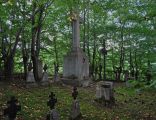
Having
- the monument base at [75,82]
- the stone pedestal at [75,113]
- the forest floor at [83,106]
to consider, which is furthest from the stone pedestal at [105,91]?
the monument base at [75,82]

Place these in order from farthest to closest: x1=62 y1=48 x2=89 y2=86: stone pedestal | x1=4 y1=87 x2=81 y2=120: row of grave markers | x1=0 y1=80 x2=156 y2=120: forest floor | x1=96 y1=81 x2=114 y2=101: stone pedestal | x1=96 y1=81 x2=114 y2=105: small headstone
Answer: x1=62 y1=48 x2=89 y2=86: stone pedestal → x1=96 y1=81 x2=114 y2=101: stone pedestal → x1=96 y1=81 x2=114 y2=105: small headstone → x1=0 y1=80 x2=156 y2=120: forest floor → x1=4 y1=87 x2=81 y2=120: row of grave markers

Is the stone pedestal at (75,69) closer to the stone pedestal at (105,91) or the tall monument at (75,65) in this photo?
the tall monument at (75,65)

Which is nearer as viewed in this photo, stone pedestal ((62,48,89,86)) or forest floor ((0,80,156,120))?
forest floor ((0,80,156,120))

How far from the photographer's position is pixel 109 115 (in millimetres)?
11469

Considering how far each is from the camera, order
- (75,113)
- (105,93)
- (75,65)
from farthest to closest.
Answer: (75,65) < (105,93) < (75,113)

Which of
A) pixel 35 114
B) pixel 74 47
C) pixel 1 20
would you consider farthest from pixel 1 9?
pixel 35 114

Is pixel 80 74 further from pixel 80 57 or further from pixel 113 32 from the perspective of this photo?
pixel 113 32

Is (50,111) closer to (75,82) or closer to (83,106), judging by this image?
(83,106)

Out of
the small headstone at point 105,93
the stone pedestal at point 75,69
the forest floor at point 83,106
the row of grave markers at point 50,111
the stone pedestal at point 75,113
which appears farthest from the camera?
the stone pedestal at point 75,69

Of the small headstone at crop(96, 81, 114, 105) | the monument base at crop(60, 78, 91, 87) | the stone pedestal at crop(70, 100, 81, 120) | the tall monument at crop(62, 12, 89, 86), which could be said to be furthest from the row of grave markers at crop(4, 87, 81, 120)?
the tall monument at crop(62, 12, 89, 86)

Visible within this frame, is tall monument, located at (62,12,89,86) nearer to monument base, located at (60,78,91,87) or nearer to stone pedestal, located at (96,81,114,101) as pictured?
monument base, located at (60,78,91,87)

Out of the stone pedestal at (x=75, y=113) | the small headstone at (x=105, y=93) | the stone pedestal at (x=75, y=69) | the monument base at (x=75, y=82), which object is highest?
the stone pedestal at (x=75, y=69)

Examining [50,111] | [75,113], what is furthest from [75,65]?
[50,111]

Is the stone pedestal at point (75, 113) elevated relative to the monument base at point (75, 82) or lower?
lower
